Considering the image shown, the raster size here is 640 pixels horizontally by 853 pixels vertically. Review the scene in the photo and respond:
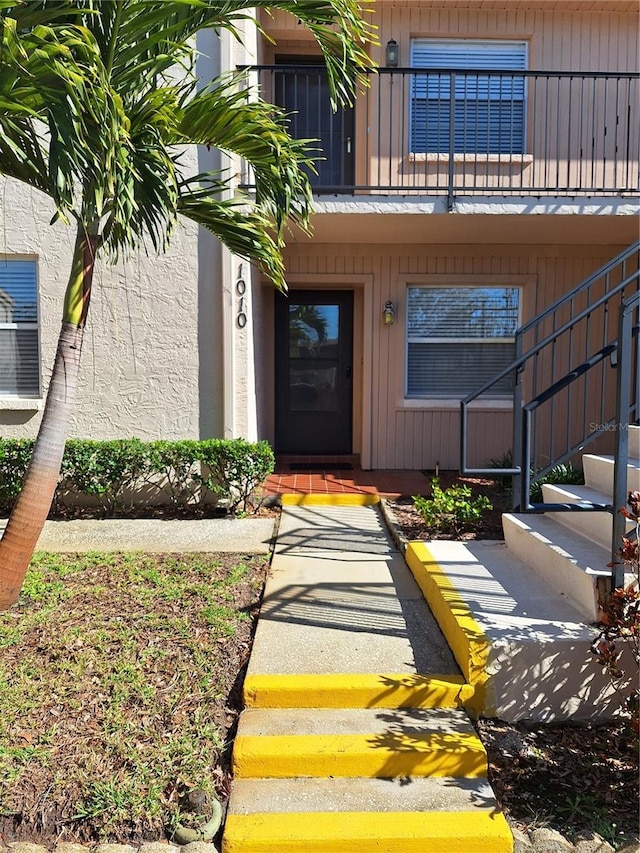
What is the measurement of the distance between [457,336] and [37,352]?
5533mm

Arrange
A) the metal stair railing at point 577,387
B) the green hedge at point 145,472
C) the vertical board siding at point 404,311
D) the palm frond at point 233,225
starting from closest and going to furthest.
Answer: the metal stair railing at point 577,387, the palm frond at point 233,225, the green hedge at point 145,472, the vertical board siding at point 404,311

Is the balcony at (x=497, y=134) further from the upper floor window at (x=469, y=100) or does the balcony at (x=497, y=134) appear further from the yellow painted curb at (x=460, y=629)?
the yellow painted curb at (x=460, y=629)

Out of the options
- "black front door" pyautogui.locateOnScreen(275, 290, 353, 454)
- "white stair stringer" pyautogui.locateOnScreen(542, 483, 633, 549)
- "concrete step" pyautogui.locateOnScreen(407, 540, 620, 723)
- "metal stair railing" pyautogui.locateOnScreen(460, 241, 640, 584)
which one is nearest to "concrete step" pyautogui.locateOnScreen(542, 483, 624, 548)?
"white stair stringer" pyautogui.locateOnScreen(542, 483, 633, 549)

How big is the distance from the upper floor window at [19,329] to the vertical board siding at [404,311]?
3.32 metres

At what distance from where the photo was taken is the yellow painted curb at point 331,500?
638 cm

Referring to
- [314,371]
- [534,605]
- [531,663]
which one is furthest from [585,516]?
[314,371]

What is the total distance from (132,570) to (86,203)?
2726mm

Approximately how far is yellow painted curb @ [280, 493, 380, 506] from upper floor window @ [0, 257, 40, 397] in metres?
3.18

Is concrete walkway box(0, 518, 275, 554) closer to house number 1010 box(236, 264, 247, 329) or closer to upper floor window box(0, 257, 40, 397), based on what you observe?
upper floor window box(0, 257, 40, 397)

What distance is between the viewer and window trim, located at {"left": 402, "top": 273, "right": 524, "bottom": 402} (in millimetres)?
7867

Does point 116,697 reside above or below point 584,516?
below

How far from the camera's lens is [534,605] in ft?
10.8

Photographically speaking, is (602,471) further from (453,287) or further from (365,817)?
(453,287)

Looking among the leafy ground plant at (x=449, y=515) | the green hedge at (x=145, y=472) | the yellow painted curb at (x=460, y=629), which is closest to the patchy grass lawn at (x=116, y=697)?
the yellow painted curb at (x=460, y=629)
